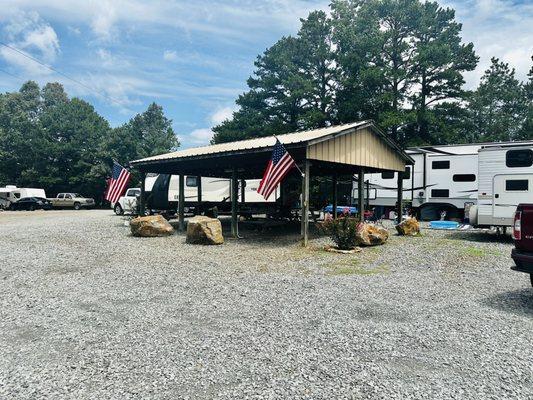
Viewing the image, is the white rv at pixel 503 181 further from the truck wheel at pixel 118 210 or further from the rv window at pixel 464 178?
the truck wheel at pixel 118 210

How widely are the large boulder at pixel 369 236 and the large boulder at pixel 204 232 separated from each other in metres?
4.25

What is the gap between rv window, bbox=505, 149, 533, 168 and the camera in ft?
38.4

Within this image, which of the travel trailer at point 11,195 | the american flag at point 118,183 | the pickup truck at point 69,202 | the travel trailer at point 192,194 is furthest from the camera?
the pickup truck at point 69,202

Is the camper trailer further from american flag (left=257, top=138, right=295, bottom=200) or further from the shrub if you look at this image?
american flag (left=257, top=138, right=295, bottom=200)

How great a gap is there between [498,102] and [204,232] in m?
39.0

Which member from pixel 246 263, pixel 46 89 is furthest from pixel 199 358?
pixel 46 89

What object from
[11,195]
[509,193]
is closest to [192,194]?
[509,193]

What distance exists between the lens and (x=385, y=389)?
325cm

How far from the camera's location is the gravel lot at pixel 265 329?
11.0ft

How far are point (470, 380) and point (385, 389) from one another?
0.81 meters

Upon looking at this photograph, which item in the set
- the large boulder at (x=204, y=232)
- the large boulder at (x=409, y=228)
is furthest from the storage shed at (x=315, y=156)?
the large boulder at (x=204, y=232)

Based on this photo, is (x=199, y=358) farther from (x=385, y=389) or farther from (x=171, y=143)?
(x=171, y=143)

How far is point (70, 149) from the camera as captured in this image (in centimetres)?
4259

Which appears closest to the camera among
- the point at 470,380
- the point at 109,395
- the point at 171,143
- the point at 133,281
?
the point at 109,395
